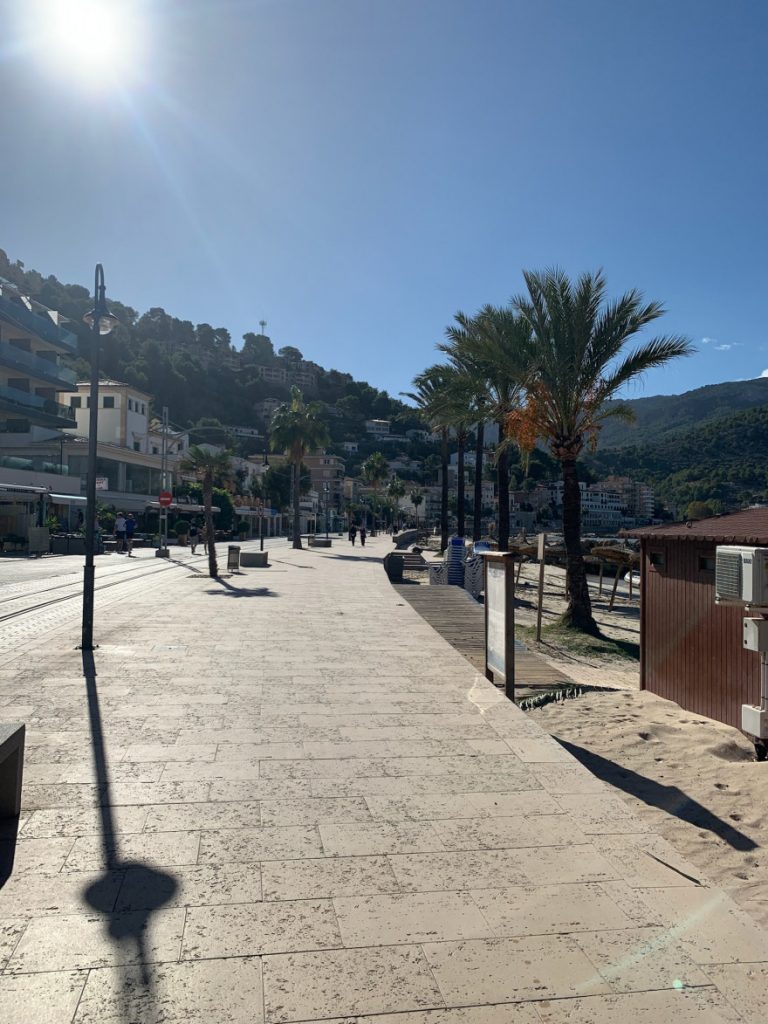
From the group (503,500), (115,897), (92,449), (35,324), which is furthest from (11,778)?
(35,324)

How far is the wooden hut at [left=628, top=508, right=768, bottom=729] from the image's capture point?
850 cm

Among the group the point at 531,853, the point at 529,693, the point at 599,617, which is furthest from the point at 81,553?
the point at 531,853

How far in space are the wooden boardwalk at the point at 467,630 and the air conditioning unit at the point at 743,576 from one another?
11.8 feet

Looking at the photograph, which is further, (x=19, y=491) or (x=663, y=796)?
(x=19, y=491)

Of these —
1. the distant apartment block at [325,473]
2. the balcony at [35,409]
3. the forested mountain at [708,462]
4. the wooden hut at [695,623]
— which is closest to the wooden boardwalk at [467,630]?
the wooden hut at [695,623]

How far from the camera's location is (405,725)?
5805mm

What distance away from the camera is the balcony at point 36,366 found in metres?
43.7

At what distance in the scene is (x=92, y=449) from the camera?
8.84m

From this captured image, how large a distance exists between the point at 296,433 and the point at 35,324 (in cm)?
1808

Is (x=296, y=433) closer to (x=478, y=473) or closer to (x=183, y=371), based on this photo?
(x=478, y=473)

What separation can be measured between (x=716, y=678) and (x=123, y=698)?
21.8 ft

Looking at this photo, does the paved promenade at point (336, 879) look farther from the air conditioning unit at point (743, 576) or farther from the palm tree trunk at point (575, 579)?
the palm tree trunk at point (575, 579)

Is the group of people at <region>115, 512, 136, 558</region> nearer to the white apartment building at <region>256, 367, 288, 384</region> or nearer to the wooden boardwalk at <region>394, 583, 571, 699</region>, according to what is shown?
the wooden boardwalk at <region>394, 583, 571, 699</region>

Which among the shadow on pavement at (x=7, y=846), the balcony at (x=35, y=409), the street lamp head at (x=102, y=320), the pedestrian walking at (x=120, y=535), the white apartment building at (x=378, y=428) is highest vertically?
the white apartment building at (x=378, y=428)
